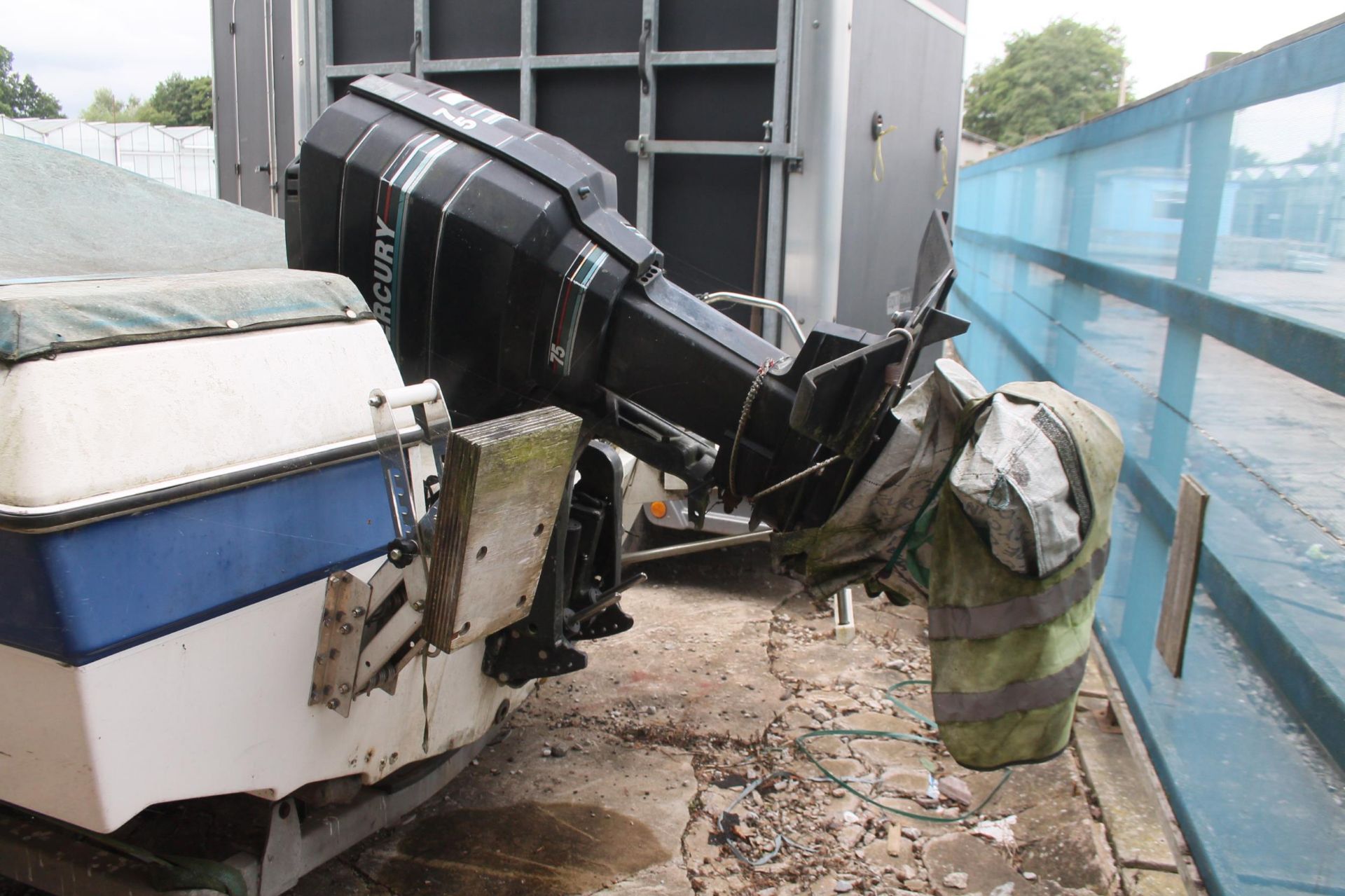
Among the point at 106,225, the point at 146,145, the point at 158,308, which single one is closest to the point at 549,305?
the point at 158,308

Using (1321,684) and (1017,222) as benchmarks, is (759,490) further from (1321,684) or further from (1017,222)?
(1017,222)

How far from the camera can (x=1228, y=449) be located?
2512 mm

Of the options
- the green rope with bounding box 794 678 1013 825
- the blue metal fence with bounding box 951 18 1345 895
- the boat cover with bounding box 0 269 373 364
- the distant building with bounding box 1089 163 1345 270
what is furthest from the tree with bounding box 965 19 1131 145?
the boat cover with bounding box 0 269 373 364

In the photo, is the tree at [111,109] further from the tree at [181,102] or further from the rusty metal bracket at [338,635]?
the rusty metal bracket at [338,635]

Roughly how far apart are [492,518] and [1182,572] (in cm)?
172

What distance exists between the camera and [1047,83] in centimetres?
3547

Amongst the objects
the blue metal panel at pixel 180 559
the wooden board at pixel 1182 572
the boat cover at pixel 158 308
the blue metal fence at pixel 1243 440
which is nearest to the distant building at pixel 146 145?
the blue metal fence at pixel 1243 440

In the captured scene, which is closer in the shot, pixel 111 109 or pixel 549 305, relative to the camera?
pixel 549 305

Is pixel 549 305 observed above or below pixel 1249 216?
below

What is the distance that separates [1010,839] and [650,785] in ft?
3.06

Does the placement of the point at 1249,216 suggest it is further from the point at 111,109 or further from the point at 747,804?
the point at 111,109

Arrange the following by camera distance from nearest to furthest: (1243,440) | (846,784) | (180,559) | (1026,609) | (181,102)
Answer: (180,559) → (1026,609) → (1243,440) → (846,784) → (181,102)

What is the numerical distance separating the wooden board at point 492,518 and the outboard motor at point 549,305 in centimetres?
43

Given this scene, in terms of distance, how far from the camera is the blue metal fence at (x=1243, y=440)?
1995 millimetres
